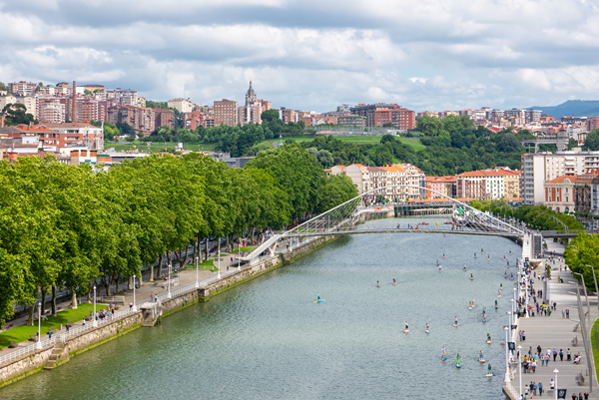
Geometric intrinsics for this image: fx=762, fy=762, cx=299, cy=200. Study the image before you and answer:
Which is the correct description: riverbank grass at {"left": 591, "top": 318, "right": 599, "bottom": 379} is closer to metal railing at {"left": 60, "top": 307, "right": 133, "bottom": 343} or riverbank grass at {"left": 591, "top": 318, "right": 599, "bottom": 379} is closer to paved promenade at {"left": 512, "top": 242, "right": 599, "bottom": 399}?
paved promenade at {"left": 512, "top": 242, "right": 599, "bottom": 399}

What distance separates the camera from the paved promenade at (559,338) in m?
42.6

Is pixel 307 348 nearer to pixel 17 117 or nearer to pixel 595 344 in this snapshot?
pixel 595 344

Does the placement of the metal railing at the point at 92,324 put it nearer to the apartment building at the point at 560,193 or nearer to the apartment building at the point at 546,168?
the apartment building at the point at 560,193

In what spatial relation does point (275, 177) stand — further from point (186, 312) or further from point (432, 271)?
point (186, 312)

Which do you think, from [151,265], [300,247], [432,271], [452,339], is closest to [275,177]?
[300,247]

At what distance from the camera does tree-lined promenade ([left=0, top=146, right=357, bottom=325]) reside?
46.6 metres

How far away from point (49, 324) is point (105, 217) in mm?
9179

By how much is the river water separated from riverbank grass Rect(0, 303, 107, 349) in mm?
3158

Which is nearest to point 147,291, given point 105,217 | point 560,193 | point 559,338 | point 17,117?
point 105,217

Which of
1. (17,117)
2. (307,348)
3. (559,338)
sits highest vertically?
(17,117)

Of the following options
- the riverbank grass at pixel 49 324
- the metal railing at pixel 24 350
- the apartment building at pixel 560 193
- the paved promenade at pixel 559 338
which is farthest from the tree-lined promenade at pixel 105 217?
the apartment building at pixel 560 193

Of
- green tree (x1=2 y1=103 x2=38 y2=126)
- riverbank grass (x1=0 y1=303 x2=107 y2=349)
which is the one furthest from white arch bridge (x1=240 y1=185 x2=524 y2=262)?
green tree (x1=2 y1=103 x2=38 y2=126)

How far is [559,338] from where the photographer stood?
174ft

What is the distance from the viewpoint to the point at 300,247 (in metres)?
106
